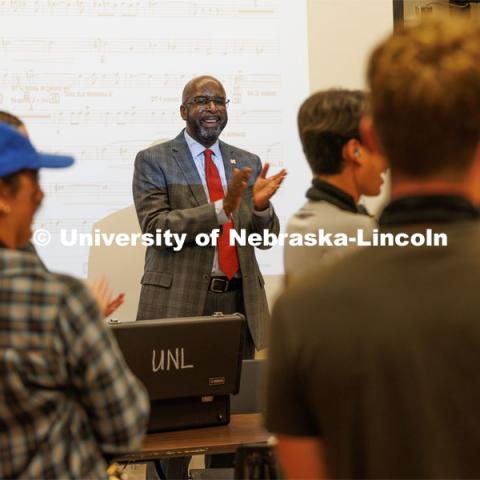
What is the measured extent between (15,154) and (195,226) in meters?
2.13

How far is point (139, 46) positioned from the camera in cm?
437

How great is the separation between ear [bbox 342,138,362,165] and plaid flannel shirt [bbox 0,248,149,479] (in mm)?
827

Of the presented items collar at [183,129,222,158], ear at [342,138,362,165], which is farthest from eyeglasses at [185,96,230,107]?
ear at [342,138,362,165]

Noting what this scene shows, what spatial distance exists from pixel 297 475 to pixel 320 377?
134mm

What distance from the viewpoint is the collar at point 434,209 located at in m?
0.89

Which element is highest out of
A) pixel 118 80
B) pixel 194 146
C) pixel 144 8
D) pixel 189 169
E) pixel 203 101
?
pixel 144 8

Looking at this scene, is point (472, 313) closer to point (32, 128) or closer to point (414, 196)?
point (414, 196)

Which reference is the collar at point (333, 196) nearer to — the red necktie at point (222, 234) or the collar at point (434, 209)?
the collar at point (434, 209)

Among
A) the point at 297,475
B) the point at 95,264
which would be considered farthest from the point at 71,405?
the point at 95,264

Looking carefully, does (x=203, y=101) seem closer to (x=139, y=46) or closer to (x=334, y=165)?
(x=139, y=46)

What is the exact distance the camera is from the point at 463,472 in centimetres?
86

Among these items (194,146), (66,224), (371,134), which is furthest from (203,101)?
(371,134)

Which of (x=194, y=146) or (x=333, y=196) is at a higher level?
(x=194, y=146)

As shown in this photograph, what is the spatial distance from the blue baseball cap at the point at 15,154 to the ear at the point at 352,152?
77 centimetres
